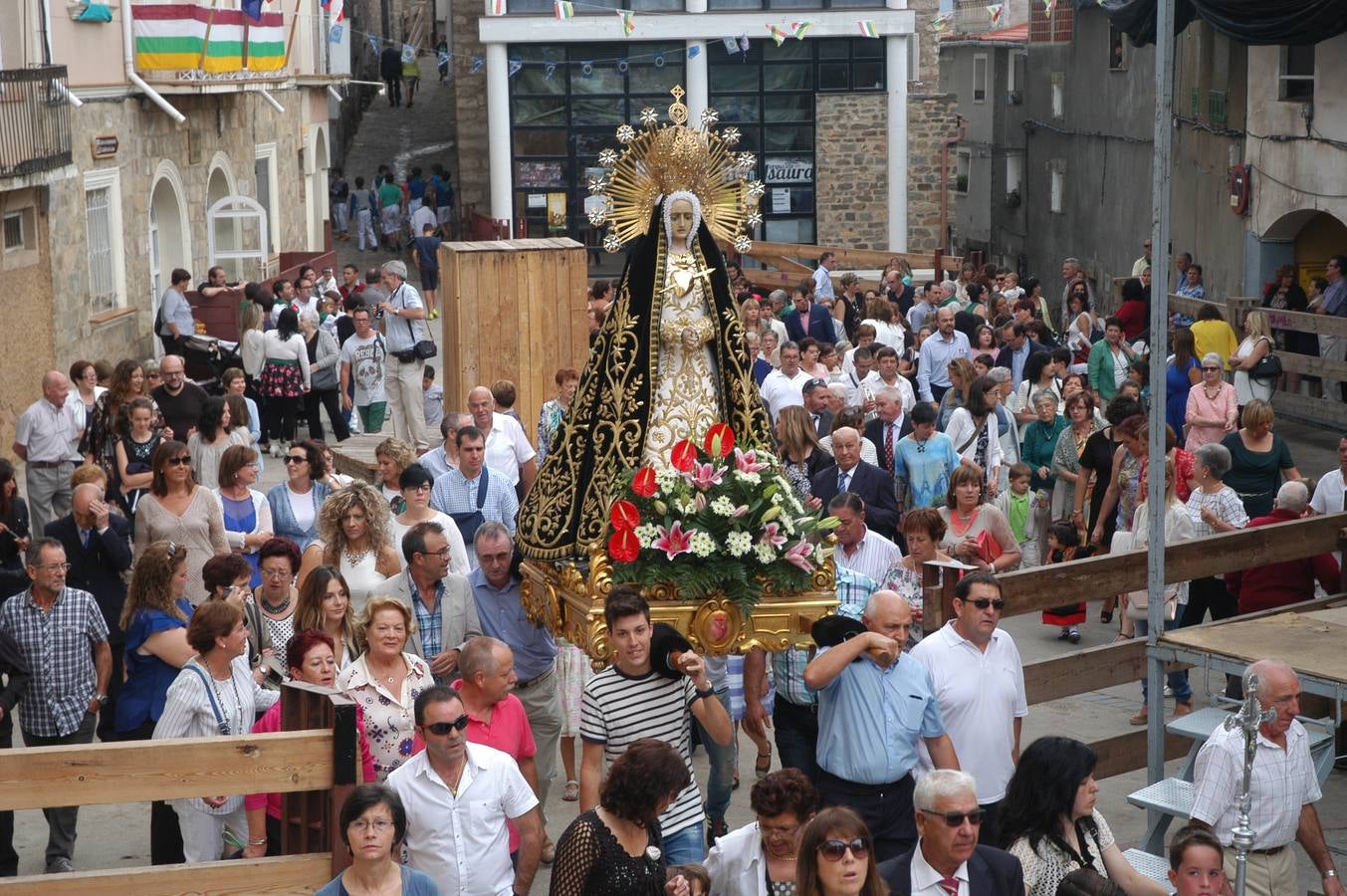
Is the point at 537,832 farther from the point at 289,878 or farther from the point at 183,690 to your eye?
the point at 183,690

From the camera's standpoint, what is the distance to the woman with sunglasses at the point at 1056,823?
577 cm

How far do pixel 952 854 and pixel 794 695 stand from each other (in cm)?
203

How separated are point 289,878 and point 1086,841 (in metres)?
2.45

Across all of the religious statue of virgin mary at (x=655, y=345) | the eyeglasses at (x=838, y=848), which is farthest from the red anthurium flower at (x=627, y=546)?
the eyeglasses at (x=838, y=848)

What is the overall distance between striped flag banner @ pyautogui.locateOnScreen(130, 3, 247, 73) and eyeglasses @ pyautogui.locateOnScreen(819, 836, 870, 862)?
64.1 feet

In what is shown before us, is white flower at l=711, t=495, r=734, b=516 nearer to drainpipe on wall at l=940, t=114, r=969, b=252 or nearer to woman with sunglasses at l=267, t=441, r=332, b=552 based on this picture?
woman with sunglasses at l=267, t=441, r=332, b=552

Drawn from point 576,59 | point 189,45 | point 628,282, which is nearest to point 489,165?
point 576,59

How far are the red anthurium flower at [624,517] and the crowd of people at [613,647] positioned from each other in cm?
72

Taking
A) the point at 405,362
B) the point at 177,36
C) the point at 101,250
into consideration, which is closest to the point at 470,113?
the point at 177,36

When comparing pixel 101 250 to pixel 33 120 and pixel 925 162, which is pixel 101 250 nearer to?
pixel 33 120

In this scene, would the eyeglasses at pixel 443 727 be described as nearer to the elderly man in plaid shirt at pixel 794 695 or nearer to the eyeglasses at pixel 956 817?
the eyeglasses at pixel 956 817

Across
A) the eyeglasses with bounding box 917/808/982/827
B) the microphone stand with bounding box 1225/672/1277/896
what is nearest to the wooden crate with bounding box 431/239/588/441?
the microphone stand with bounding box 1225/672/1277/896

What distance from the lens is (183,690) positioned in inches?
269

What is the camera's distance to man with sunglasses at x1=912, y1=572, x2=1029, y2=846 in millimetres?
6996
